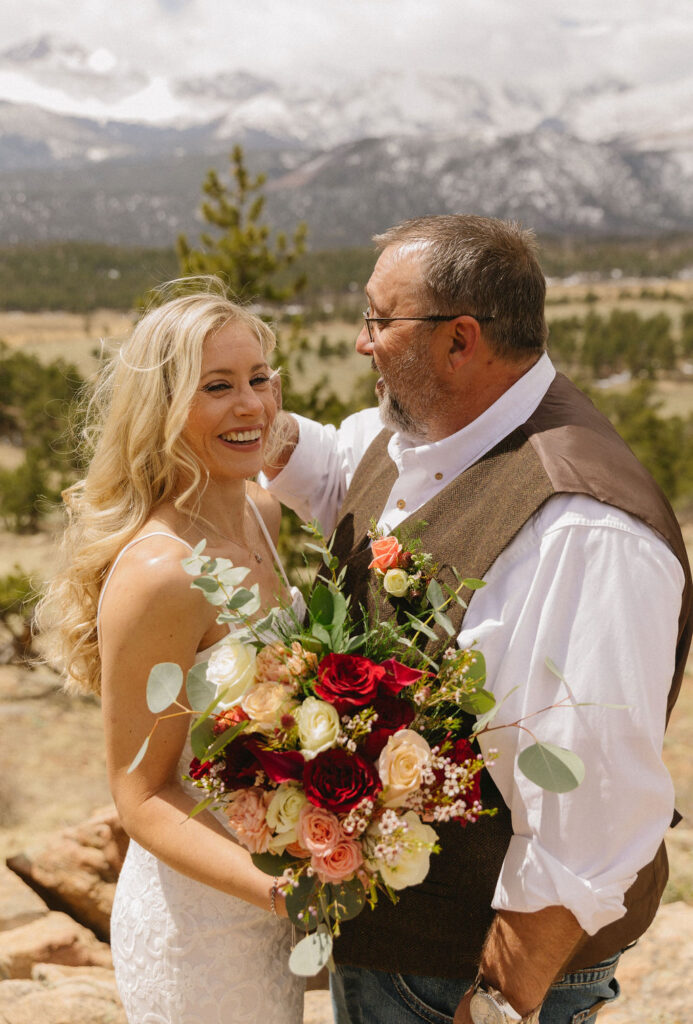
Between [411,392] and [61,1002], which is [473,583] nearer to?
[411,392]

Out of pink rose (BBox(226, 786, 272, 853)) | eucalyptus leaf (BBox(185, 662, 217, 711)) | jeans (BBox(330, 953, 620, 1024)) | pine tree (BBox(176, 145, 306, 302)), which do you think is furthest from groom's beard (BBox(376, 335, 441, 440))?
pine tree (BBox(176, 145, 306, 302))

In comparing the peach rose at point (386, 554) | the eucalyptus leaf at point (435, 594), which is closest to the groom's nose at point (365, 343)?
the peach rose at point (386, 554)

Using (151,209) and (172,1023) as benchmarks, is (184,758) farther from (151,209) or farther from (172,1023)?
(151,209)

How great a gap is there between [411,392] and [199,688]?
1.09 metres

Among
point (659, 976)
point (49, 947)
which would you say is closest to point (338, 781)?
point (659, 976)

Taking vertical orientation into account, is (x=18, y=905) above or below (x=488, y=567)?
below

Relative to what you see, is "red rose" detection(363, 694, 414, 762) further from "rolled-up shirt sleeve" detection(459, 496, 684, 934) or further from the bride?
the bride

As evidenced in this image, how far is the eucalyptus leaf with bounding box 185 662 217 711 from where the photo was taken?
5.16 feet

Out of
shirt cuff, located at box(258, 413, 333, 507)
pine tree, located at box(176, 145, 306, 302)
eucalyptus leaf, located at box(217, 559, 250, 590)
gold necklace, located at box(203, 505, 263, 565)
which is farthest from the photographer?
pine tree, located at box(176, 145, 306, 302)

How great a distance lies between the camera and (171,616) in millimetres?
1922

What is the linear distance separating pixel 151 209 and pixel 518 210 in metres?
81.8

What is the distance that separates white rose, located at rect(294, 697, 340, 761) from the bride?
482 millimetres

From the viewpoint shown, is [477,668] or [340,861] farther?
[477,668]

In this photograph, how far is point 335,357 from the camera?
43.2m
